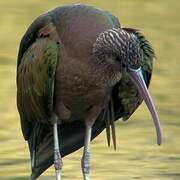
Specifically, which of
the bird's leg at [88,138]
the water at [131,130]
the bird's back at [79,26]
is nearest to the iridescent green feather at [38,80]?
the bird's back at [79,26]

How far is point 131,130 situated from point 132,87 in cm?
304

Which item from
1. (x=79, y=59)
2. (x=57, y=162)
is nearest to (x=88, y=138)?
(x=57, y=162)

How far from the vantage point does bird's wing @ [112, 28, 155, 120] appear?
9500mm

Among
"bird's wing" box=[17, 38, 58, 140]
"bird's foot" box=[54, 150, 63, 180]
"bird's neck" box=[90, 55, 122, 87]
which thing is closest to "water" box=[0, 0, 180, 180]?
"bird's foot" box=[54, 150, 63, 180]

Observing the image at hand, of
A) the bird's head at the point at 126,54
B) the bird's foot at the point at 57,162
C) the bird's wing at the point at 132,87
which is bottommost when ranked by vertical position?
the bird's foot at the point at 57,162

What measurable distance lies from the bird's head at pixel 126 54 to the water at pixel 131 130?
187 cm

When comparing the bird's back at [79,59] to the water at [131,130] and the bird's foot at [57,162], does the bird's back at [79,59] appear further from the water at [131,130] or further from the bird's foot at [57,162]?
the water at [131,130]

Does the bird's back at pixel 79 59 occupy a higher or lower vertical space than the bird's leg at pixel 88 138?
higher

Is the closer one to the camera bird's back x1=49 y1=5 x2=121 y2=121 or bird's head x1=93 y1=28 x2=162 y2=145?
bird's head x1=93 y1=28 x2=162 y2=145

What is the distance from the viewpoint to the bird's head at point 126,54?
906 centimetres

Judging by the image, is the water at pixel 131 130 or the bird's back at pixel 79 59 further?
the water at pixel 131 130

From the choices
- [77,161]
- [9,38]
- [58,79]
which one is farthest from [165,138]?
[9,38]

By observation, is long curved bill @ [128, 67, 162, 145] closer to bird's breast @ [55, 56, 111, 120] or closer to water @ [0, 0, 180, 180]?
bird's breast @ [55, 56, 111, 120]

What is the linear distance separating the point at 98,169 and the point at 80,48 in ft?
7.35
